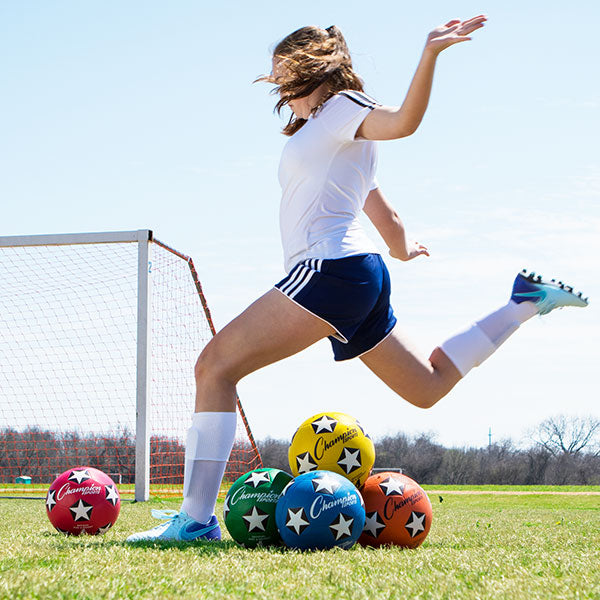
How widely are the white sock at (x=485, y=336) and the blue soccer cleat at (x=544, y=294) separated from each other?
0.04 m

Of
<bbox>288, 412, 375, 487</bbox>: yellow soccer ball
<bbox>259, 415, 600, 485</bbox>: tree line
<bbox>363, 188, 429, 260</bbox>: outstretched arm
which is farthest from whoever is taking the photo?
<bbox>259, 415, 600, 485</bbox>: tree line

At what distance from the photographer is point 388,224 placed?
4.53m

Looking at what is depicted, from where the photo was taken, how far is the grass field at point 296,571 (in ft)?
7.30

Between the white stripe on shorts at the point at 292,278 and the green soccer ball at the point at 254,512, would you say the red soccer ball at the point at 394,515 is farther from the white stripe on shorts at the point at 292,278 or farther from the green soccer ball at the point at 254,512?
the white stripe on shorts at the point at 292,278

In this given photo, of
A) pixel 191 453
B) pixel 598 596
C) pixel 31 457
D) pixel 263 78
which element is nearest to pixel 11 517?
pixel 191 453

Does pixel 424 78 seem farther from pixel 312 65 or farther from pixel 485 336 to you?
pixel 485 336

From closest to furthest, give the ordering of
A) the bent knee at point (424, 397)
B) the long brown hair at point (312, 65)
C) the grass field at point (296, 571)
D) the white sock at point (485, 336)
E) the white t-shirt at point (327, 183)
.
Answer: the grass field at point (296, 571)
the white t-shirt at point (327, 183)
the long brown hair at point (312, 65)
the bent knee at point (424, 397)
the white sock at point (485, 336)

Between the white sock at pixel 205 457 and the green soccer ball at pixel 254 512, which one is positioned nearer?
the white sock at pixel 205 457

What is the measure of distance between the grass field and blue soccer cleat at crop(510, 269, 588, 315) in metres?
1.35

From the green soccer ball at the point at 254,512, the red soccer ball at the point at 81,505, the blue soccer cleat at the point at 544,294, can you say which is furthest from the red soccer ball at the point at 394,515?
the red soccer ball at the point at 81,505

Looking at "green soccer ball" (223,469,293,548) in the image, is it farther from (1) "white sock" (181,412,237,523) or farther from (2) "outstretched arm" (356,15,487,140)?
(2) "outstretched arm" (356,15,487,140)

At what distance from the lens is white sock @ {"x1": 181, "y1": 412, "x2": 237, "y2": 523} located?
11.7 ft

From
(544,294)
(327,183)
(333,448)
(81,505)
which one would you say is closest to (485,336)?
(544,294)

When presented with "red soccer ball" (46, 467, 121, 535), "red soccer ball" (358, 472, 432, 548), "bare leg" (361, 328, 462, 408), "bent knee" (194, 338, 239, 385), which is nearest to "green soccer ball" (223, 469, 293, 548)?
"red soccer ball" (358, 472, 432, 548)
